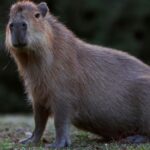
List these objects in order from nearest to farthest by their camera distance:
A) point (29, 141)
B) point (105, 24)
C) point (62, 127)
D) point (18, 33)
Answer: point (18, 33) < point (62, 127) < point (29, 141) < point (105, 24)

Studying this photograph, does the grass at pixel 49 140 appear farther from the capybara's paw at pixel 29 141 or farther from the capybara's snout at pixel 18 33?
the capybara's snout at pixel 18 33

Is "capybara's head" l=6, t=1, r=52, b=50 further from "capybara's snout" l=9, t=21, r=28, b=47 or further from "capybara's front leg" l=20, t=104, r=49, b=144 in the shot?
"capybara's front leg" l=20, t=104, r=49, b=144

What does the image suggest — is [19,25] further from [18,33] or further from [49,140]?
[49,140]

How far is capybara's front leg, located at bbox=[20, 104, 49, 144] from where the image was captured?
30.3 feet

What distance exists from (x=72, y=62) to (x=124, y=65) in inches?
28.5

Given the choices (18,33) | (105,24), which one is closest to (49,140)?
(18,33)

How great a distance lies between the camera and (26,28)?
8695mm

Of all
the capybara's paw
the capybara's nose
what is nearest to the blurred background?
the capybara's paw

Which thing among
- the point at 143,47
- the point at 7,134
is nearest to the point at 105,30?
the point at 143,47

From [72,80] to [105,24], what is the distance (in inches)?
571

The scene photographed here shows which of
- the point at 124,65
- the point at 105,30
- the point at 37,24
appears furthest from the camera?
the point at 105,30

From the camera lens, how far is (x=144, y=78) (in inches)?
365

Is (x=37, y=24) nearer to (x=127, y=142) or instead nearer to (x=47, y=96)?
(x=47, y=96)

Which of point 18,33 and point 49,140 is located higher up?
point 18,33
